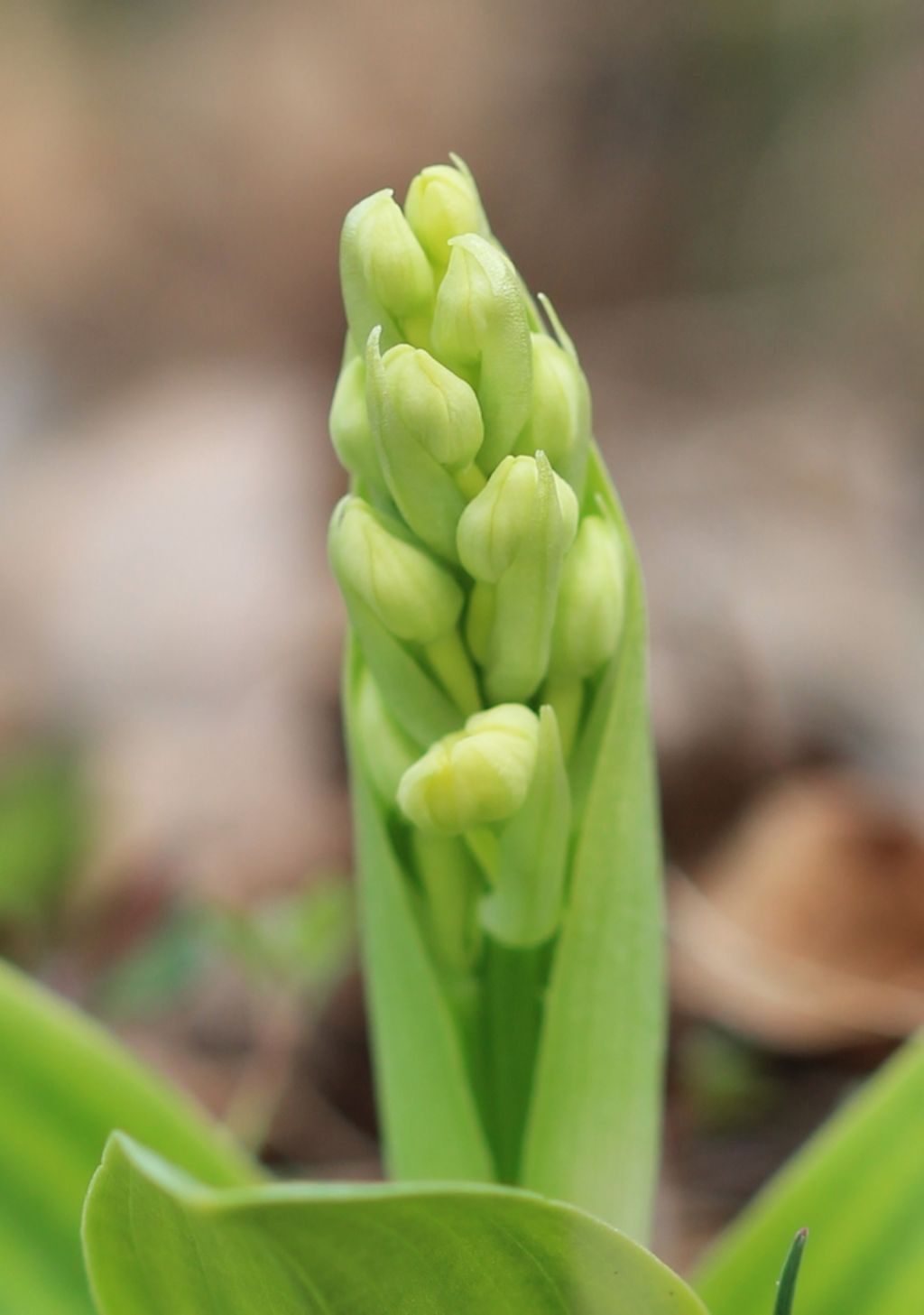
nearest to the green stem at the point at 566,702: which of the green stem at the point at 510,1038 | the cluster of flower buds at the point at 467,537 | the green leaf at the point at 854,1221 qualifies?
the cluster of flower buds at the point at 467,537

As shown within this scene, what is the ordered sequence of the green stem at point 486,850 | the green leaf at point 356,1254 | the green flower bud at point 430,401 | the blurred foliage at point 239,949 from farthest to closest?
1. the blurred foliage at point 239,949
2. the green stem at point 486,850
3. the green flower bud at point 430,401
4. the green leaf at point 356,1254

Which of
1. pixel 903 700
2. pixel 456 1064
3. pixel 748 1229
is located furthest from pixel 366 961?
pixel 903 700

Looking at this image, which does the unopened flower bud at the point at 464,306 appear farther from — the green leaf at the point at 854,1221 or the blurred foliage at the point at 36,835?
the blurred foliage at the point at 36,835

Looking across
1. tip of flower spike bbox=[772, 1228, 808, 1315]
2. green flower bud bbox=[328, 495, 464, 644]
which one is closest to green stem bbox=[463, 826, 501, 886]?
green flower bud bbox=[328, 495, 464, 644]

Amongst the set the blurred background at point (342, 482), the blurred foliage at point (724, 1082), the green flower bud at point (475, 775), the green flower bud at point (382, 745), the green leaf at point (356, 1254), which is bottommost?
the blurred foliage at point (724, 1082)

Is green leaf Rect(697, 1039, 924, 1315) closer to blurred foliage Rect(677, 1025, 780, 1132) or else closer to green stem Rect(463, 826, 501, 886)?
green stem Rect(463, 826, 501, 886)

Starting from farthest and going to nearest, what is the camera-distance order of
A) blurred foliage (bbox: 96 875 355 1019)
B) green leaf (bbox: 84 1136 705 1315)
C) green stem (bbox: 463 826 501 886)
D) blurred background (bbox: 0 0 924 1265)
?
blurred background (bbox: 0 0 924 1265) < blurred foliage (bbox: 96 875 355 1019) < green stem (bbox: 463 826 501 886) < green leaf (bbox: 84 1136 705 1315)

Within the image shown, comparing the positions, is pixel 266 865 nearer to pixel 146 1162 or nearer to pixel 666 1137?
pixel 666 1137
